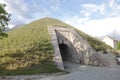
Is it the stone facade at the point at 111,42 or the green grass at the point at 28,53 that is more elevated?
the stone facade at the point at 111,42

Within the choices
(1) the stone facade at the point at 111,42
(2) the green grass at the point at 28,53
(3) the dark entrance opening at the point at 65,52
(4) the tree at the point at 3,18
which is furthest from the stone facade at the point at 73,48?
(1) the stone facade at the point at 111,42

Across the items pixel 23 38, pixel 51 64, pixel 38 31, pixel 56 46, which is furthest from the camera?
pixel 38 31

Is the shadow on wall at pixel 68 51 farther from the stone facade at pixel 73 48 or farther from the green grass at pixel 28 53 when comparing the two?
the green grass at pixel 28 53

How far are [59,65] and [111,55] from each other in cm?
1220

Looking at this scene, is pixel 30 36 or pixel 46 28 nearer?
pixel 30 36

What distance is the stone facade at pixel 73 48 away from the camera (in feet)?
87.6

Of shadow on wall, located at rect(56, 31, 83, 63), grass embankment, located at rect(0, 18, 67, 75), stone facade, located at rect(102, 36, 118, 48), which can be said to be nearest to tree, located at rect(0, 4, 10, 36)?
grass embankment, located at rect(0, 18, 67, 75)

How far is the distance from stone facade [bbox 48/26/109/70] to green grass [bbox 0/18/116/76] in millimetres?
1070

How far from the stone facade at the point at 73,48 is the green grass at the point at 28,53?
3.51ft

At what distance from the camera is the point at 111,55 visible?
30891mm

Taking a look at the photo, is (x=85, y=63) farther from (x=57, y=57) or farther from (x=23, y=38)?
(x=23, y=38)

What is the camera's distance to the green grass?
20.7 meters

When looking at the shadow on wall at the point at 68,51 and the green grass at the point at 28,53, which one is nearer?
the green grass at the point at 28,53

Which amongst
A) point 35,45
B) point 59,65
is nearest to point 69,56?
point 35,45
